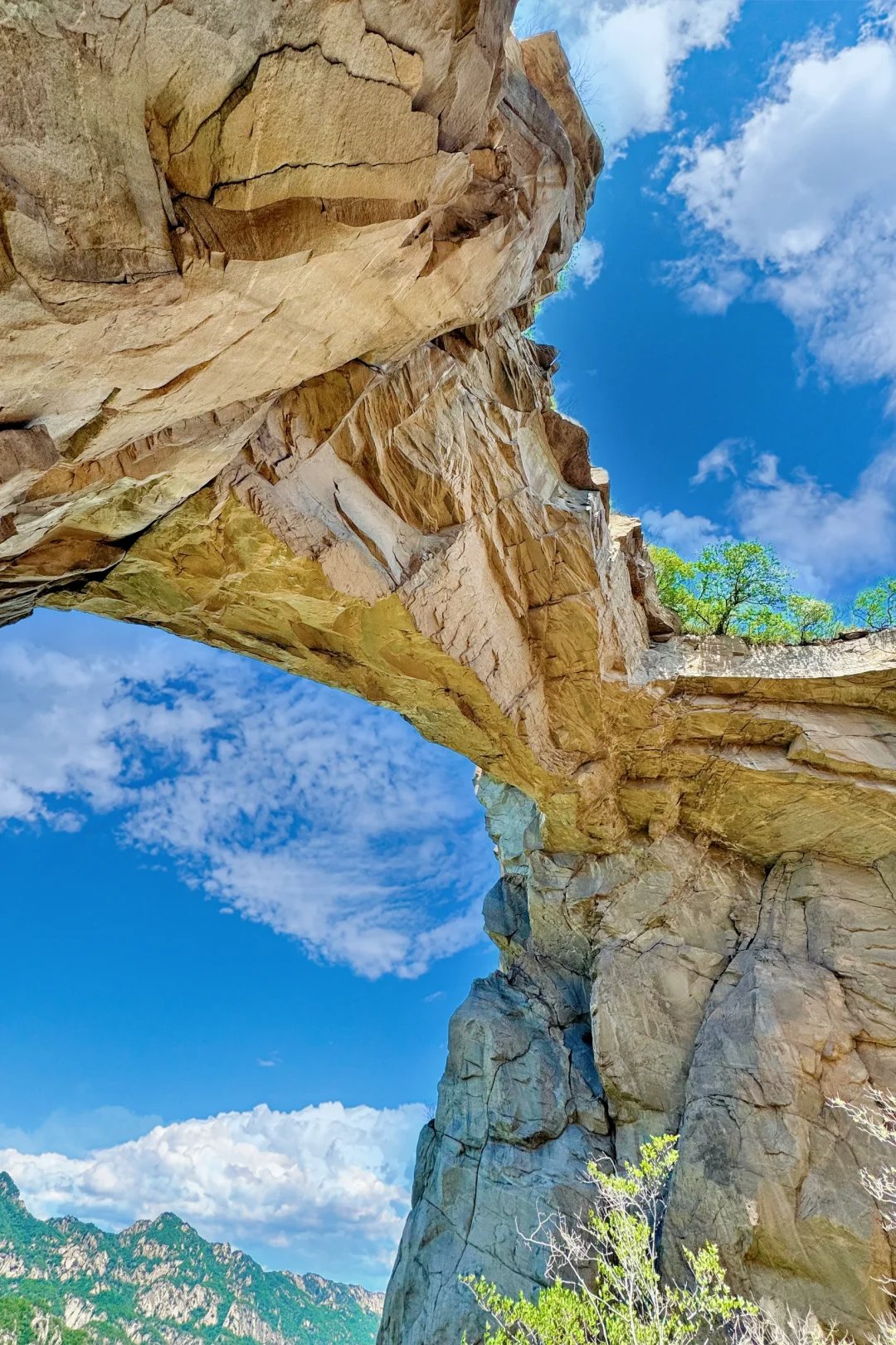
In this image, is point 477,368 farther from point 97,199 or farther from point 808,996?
point 808,996

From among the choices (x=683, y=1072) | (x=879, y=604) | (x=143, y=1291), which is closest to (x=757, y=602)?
(x=879, y=604)

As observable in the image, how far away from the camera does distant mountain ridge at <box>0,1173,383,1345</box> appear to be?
47.4m

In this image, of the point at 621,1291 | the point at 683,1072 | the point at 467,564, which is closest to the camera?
the point at 621,1291

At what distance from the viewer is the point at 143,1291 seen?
56.4 meters

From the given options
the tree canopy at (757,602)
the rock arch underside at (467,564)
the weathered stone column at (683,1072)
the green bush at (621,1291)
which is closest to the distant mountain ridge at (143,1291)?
the weathered stone column at (683,1072)

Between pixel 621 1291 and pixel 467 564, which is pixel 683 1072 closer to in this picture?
pixel 621 1291

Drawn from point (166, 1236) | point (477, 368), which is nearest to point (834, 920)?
point (477, 368)

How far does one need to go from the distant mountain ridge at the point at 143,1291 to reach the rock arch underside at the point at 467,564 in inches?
1875

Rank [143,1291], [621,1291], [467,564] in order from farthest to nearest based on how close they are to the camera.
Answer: [143,1291], [467,564], [621,1291]

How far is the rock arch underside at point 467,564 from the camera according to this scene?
14.2 ft

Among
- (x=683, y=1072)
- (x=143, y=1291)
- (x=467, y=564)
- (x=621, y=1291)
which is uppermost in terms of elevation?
(x=467, y=564)

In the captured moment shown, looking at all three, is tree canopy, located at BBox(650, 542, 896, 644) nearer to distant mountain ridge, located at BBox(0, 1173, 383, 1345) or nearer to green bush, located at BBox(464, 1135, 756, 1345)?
green bush, located at BBox(464, 1135, 756, 1345)

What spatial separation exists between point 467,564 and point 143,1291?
74.5 m

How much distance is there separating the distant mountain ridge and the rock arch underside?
47634 millimetres
